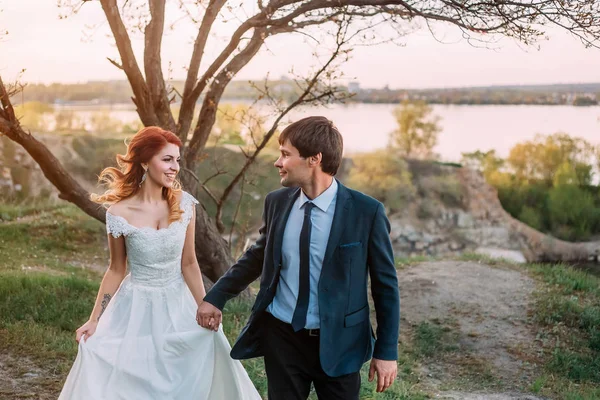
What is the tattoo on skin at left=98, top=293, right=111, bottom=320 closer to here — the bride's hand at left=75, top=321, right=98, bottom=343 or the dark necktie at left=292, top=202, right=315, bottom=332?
the bride's hand at left=75, top=321, right=98, bottom=343

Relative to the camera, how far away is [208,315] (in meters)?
3.70

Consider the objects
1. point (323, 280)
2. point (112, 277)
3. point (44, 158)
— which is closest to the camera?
point (323, 280)

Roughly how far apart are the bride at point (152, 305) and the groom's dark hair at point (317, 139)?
109 centimetres

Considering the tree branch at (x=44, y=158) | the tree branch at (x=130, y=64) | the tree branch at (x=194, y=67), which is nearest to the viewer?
the tree branch at (x=44, y=158)

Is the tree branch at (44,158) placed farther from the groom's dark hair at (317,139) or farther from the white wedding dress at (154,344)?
the groom's dark hair at (317,139)

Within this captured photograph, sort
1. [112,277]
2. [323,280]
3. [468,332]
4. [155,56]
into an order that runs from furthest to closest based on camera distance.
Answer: [468,332]
[155,56]
[112,277]
[323,280]

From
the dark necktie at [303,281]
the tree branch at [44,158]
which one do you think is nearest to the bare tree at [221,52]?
the tree branch at [44,158]

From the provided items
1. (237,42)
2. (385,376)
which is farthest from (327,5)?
(385,376)

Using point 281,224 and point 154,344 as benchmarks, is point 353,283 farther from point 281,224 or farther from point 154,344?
point 154,344

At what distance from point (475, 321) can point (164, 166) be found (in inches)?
232

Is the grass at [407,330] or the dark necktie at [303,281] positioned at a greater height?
the dark necktie at [303,281]

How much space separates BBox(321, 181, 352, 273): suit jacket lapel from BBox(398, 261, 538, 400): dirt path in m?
3.68

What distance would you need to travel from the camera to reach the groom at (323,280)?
3.09 m

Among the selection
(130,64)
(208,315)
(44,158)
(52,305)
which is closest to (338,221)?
(208,315)
